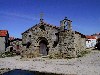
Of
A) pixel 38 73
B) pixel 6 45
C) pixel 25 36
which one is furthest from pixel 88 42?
pixel 38 73

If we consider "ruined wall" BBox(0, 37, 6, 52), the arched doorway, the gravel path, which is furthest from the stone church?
"ruined wall" BBox(0, 37, 6, 52)

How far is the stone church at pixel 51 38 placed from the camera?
3152 centimetres

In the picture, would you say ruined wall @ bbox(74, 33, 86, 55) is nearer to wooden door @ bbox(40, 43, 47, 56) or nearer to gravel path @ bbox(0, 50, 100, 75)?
wooden door @ bbox(40, 43, 47, 56)

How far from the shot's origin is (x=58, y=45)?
32156mm

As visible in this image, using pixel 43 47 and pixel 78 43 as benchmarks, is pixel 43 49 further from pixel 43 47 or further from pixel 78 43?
pixel 78 43

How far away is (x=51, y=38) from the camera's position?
3281cm

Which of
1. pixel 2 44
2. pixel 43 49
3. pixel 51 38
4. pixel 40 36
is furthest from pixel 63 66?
pixel 2 44

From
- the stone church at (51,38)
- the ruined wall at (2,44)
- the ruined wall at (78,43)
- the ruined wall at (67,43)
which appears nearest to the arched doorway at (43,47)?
the stone church at (51,38)

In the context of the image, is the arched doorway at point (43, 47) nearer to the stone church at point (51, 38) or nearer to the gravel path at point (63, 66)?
the stone church at point (51, 38)

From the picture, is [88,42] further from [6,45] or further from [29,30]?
A: [29,30]

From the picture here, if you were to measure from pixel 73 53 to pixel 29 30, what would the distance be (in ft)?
29.3

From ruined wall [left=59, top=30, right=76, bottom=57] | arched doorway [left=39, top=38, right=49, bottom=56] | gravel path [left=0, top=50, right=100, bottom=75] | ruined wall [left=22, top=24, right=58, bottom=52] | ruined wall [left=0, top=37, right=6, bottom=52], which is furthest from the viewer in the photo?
ruined wall [left=0, top=37, right=6, bottom=52]

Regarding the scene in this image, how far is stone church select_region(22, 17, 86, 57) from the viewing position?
3152 cm

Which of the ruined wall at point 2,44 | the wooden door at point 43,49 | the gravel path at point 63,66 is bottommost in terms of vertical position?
the gravel path at point 63,66
